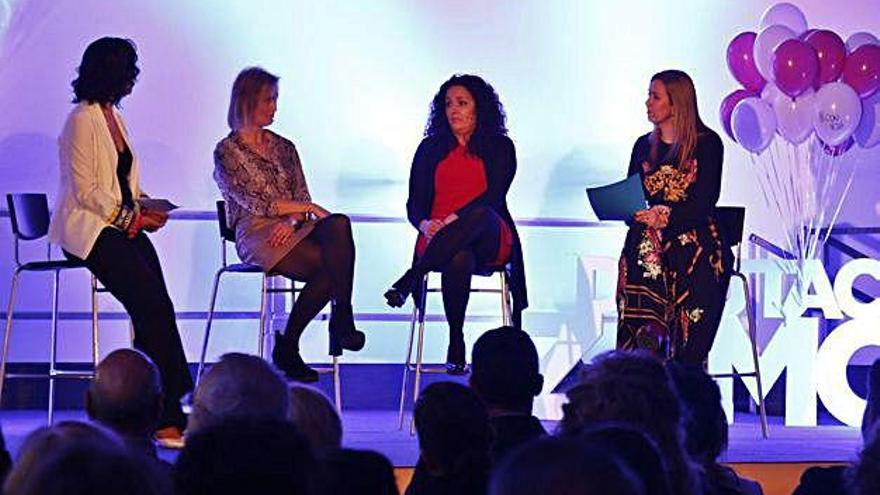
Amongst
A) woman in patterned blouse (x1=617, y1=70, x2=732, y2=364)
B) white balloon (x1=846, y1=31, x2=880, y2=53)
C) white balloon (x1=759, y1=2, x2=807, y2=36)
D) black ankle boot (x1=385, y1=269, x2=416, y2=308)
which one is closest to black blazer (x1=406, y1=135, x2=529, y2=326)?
black ankle boot (x1=385, y1=269, x2=416, y2=308)

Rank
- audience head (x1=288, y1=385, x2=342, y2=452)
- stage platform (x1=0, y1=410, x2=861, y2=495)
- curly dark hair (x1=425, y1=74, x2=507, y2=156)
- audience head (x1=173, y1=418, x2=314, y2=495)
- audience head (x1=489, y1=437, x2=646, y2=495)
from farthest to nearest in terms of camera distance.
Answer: curly dark hair (x1=425, y1=74, x2=507, y2=156), stage platform (x1=0, y1=410, x2=861, y2=495), audience head (x1=288, y1=385, x2=342, y2=452), audience head (x1=173, y1=418, x2=314, y2=495), audience head (x1=489, y1=437, x2=646, y2=495)

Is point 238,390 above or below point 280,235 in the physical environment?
below

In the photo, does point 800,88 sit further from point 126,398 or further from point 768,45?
point 126,398

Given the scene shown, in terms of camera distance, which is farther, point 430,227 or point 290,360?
point 430,227

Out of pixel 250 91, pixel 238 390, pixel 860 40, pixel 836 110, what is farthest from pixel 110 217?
pixel 860 40

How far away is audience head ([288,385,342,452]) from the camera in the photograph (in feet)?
8.72

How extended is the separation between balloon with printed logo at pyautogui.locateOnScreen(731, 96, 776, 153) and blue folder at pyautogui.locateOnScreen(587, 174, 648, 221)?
126 centimetres

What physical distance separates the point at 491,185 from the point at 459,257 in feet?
1.11

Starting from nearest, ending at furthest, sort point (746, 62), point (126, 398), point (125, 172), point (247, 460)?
1. point (247, 460)
2. point (126, 398)
3. point (125, 172)
4. point (746, 62)

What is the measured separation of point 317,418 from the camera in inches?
106

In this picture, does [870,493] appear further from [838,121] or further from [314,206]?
[838,121]

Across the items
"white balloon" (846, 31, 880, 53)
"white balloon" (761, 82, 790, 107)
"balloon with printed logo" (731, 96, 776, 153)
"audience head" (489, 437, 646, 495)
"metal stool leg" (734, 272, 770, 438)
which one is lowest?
"metal stool leg" (734, 272, 770, 438)

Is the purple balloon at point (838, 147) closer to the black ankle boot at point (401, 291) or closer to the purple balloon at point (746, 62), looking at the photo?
the purple balloon at point (746, 62)

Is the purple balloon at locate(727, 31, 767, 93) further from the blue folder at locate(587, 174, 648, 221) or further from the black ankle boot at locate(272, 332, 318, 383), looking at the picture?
the black ankle boot at locate(272, 332, 318, 383)
